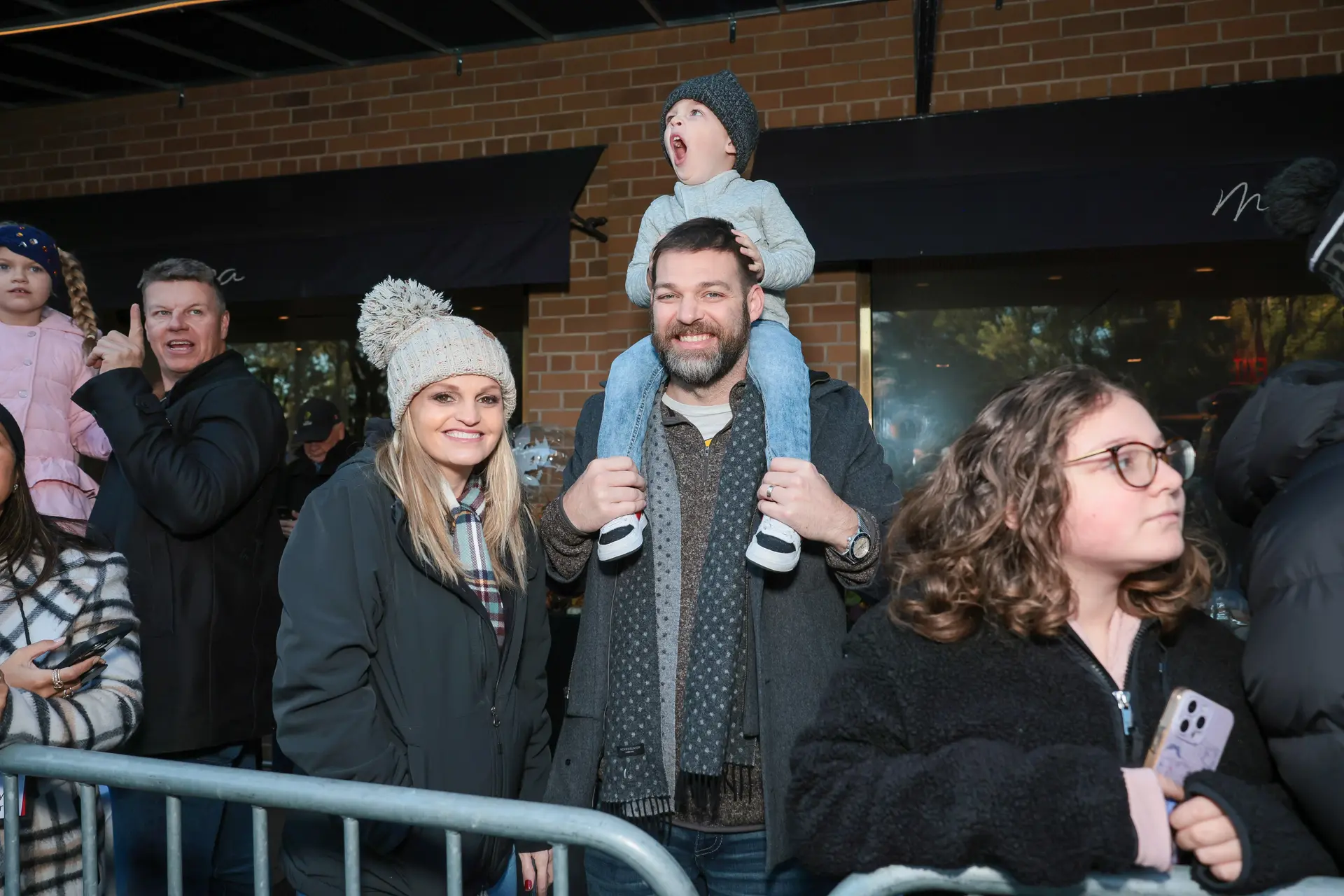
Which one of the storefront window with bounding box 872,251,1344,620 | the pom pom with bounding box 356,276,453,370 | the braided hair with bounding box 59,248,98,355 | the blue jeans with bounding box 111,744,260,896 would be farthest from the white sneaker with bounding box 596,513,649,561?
the storefront window with bounding box 872,251,1344,620

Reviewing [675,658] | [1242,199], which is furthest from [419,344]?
[1242,199]

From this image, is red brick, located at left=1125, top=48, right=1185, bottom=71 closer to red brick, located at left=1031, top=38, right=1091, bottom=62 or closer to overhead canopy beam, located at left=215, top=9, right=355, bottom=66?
red brick, located at left=1031, top=38, right=1091, bottom=62

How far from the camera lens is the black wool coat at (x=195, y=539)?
9.48 feet

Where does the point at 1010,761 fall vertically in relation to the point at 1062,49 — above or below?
below

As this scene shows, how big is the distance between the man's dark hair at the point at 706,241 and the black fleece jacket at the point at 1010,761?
934 millimetres

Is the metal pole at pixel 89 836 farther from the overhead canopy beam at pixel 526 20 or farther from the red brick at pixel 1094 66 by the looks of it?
the red brick at pixel 1094 66

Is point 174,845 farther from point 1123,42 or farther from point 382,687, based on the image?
point 1123,42

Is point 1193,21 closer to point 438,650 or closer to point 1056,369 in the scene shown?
point 1056,369

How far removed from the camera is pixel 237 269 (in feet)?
20.3

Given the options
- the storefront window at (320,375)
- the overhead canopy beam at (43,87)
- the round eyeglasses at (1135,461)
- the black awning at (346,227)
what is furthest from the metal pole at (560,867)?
the overhead canopy beam at (43,87)

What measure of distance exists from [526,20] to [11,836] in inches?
197

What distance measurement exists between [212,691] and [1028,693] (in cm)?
235

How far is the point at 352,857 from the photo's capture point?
1660 millimetres

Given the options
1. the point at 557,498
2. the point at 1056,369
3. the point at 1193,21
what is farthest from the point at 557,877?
the point at 1193,21
